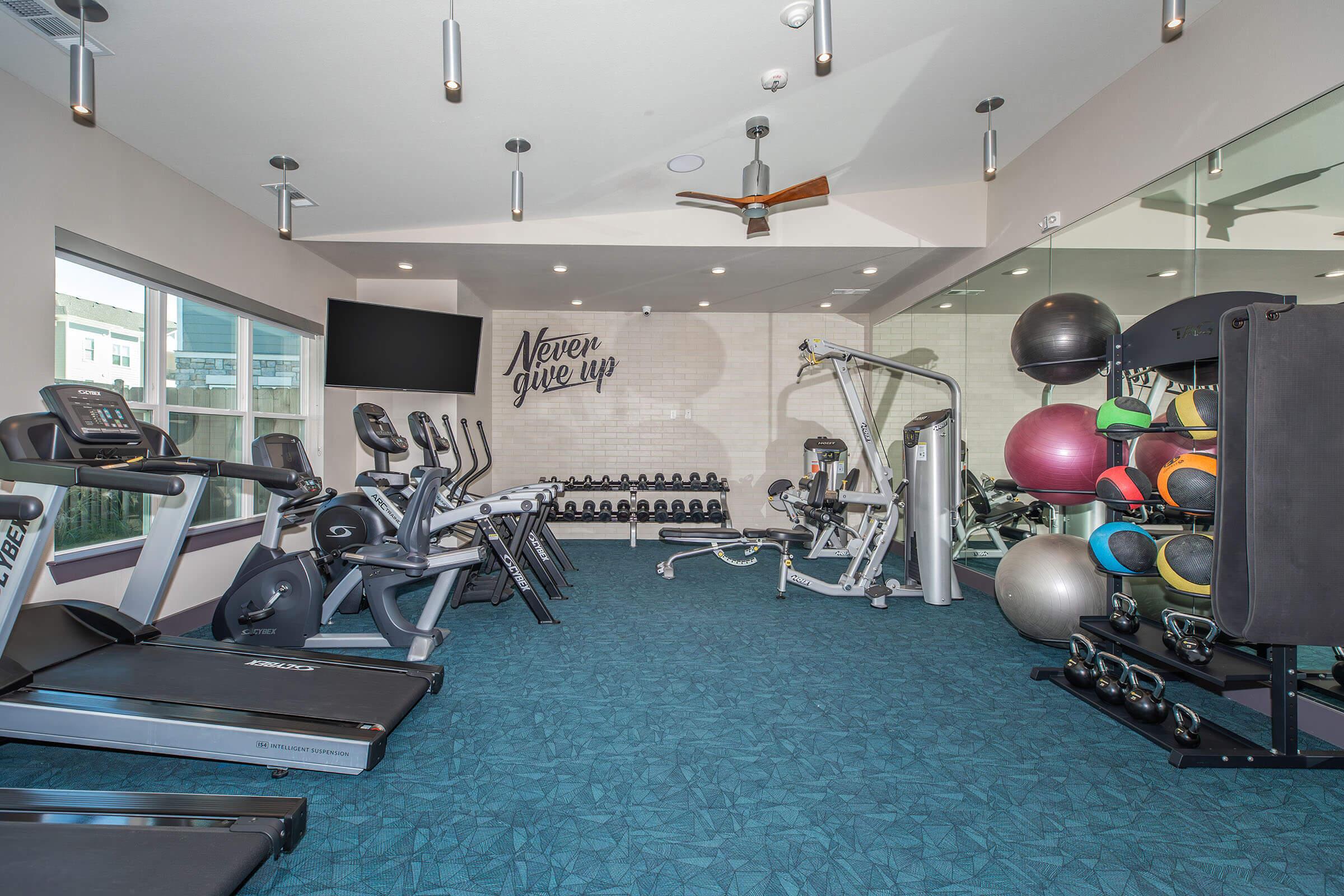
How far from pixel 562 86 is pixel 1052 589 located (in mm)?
3788

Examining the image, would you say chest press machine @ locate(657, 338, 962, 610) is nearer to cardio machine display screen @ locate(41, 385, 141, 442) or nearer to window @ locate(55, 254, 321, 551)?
window @ locate(55, 254, 321, 551)

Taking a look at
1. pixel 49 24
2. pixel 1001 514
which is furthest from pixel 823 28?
pixel 1001 514

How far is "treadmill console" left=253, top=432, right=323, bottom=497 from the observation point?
9.98 feet

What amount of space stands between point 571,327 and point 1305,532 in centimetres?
680

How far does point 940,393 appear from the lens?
5.88 meters

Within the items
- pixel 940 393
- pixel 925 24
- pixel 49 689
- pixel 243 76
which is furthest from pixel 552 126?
pixel 940 393

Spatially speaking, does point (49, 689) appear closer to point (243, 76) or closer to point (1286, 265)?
point (243, 76)

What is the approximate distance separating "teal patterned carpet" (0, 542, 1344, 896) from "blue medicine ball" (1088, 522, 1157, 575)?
704 millimetres

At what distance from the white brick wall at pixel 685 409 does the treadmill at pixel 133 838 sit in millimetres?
5899

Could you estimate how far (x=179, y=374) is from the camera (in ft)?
12.9

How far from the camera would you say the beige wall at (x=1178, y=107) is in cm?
255

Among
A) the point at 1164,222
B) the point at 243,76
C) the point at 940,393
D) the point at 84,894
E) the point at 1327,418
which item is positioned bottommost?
the point at 84,894

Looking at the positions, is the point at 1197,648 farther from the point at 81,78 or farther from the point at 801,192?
the point at 81,78

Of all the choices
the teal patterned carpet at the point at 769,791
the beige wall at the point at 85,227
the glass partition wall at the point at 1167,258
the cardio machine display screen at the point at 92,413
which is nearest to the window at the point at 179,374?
the beige wall at the point at 85,227
